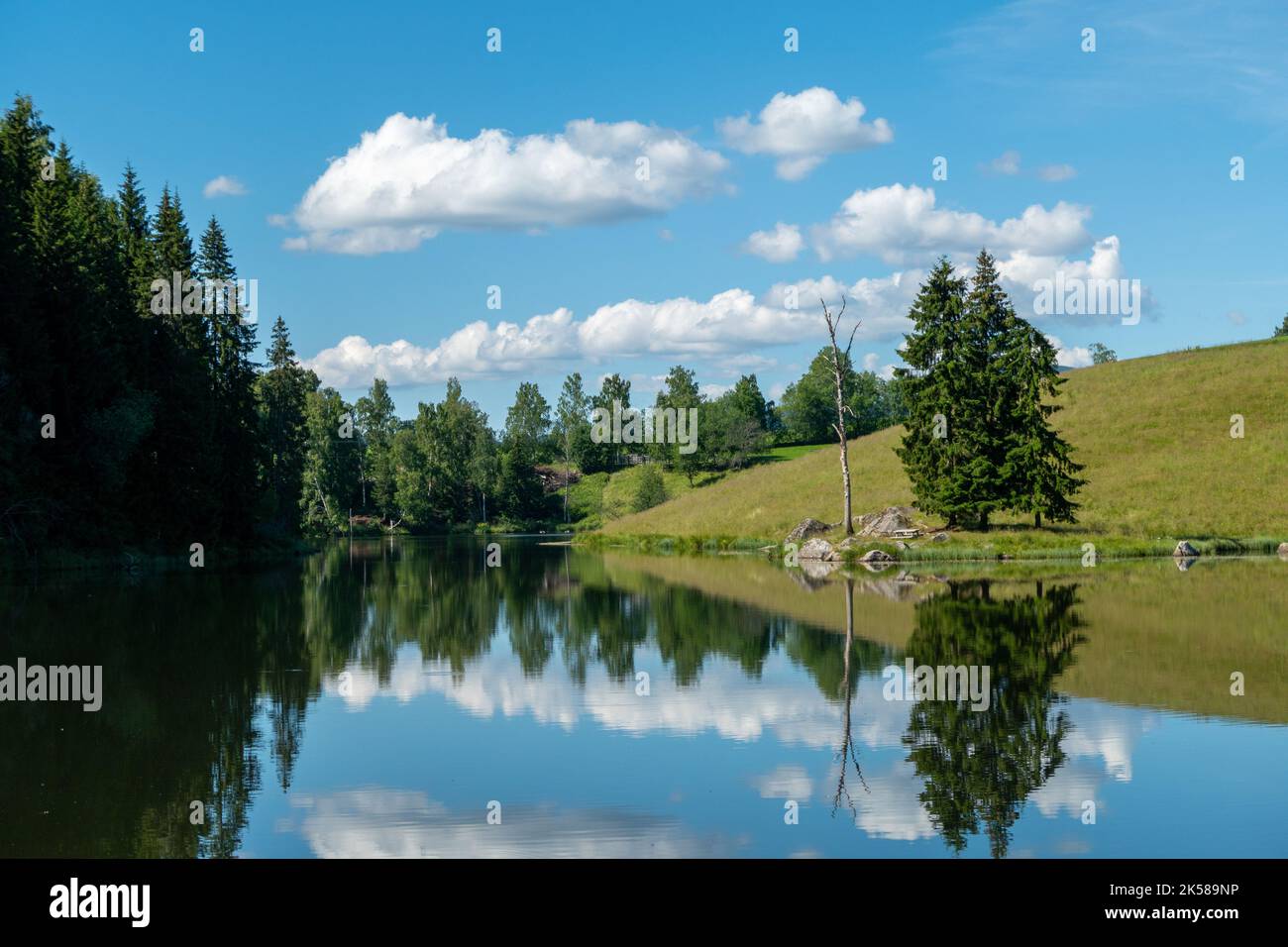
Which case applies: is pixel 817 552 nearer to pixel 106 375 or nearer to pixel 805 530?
pixel 805 530

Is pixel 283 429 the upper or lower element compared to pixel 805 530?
upper

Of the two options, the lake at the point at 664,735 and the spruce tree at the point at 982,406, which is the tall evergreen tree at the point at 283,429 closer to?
the spruce tree at the point at 982,406

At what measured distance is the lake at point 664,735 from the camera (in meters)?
9.91

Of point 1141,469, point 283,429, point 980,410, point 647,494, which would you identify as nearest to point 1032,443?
point 980,410

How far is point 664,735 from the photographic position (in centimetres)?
1431

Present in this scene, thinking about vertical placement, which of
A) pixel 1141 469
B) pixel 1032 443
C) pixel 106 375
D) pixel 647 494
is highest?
pixel 106 375

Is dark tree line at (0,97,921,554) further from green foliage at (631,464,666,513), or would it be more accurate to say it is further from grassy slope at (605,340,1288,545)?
grassy slope at (605,340,1288,545)

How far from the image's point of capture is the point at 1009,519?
2266 inches

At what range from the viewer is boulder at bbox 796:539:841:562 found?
5484 centimetres

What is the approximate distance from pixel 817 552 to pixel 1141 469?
2145cm

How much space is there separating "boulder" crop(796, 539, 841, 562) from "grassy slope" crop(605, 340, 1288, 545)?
629 centimetres

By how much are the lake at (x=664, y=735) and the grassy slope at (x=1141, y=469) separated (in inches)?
1051

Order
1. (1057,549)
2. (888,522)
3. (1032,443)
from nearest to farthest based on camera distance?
(1057,549) → (1032,443) → (888,522)

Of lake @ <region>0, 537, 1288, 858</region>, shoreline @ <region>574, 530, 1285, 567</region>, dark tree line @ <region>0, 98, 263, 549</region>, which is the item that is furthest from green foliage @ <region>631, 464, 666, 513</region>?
lake @ <region>0, 537, 1288, 858</region>
